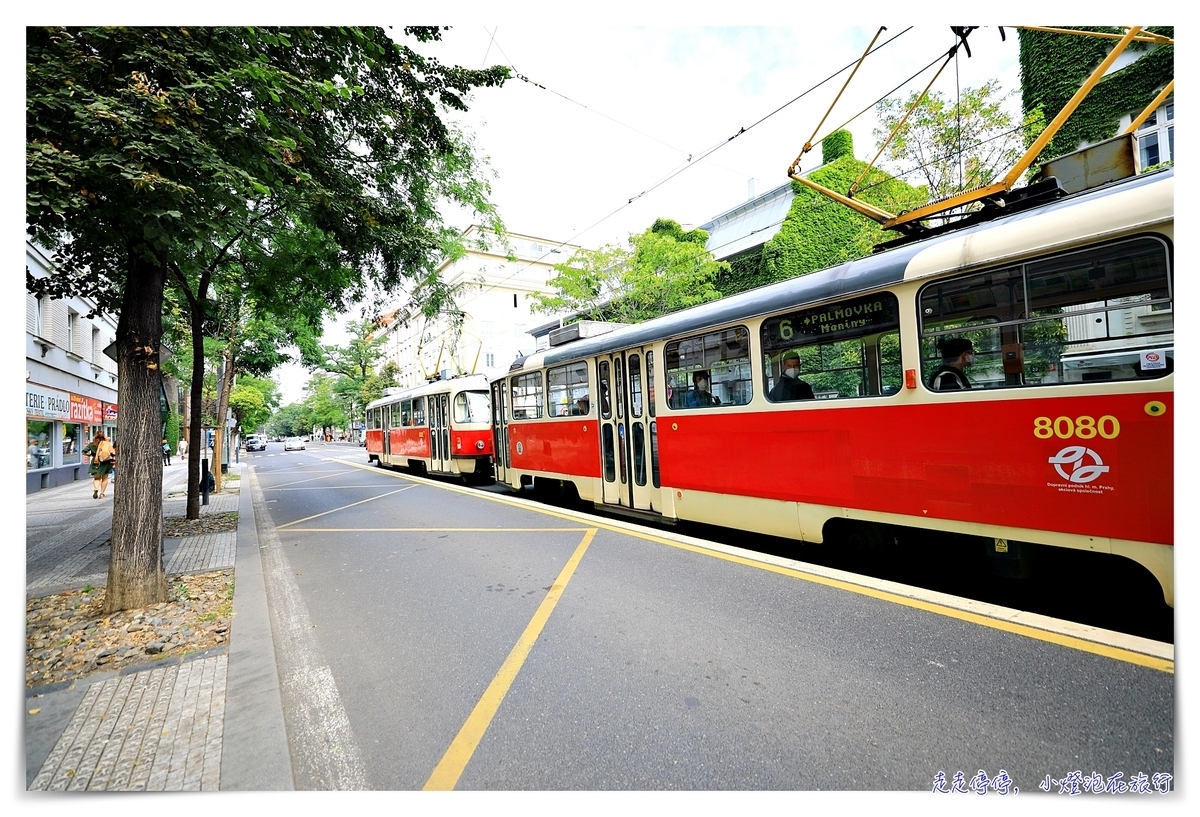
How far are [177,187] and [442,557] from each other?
165 inches

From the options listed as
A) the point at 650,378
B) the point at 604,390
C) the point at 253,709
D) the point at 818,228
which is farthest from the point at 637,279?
the point at 253,709

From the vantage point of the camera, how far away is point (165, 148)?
359 cm

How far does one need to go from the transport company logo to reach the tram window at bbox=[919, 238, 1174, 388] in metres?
0.43

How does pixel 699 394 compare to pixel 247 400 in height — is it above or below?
below

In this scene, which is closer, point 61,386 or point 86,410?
point 61,386

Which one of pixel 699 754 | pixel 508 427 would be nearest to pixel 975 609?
pixel 699 754

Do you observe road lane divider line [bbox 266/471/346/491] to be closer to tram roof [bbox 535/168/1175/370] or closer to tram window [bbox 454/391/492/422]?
tram window [bbox 454/391/492/422]

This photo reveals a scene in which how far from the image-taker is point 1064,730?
7.95 ft

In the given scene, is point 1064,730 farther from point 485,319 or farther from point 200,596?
point 485,319

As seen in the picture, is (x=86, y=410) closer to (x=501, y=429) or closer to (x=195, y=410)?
(x=195, y=410)

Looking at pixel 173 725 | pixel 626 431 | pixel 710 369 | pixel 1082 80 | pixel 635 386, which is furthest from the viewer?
pixel 1082 80

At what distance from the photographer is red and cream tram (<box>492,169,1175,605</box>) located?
3086 mm

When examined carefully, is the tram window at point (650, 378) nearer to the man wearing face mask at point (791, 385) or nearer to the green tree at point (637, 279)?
the man wearing face mask at point (791, 385)

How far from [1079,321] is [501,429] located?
933 centimetres
